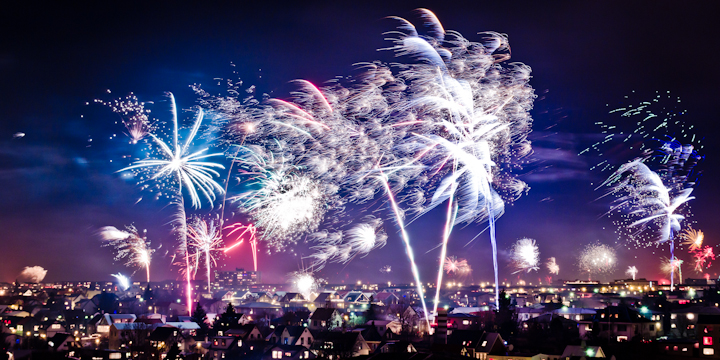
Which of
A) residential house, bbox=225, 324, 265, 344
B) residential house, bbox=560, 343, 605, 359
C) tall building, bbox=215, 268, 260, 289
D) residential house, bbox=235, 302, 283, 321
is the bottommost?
residential house, bbox=560, 343, 605, 359

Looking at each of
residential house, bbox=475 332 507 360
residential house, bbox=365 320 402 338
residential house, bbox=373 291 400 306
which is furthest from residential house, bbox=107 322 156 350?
residential house, bbox=373 291 400 306

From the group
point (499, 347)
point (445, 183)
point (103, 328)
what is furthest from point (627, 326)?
point (103, 328)

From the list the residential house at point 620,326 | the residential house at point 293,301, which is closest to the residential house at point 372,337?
the residential house at point 620,326

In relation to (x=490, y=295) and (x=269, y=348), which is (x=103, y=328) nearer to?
(x=269, y=348)

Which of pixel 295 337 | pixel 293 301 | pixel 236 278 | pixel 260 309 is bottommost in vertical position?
pixel 295 337

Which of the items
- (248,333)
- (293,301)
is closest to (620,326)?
(248,333)

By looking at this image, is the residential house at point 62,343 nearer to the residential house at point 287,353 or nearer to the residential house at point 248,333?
the residential house at point 248,333

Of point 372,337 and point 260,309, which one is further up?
point 260,309

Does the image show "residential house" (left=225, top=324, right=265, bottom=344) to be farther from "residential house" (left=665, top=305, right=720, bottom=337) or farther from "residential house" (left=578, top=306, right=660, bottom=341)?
"residential house" (left=665, top=305, right=720, bottom=337)

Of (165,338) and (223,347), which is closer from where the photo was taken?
(165,338)

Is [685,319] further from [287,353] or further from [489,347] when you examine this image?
[287,353]
